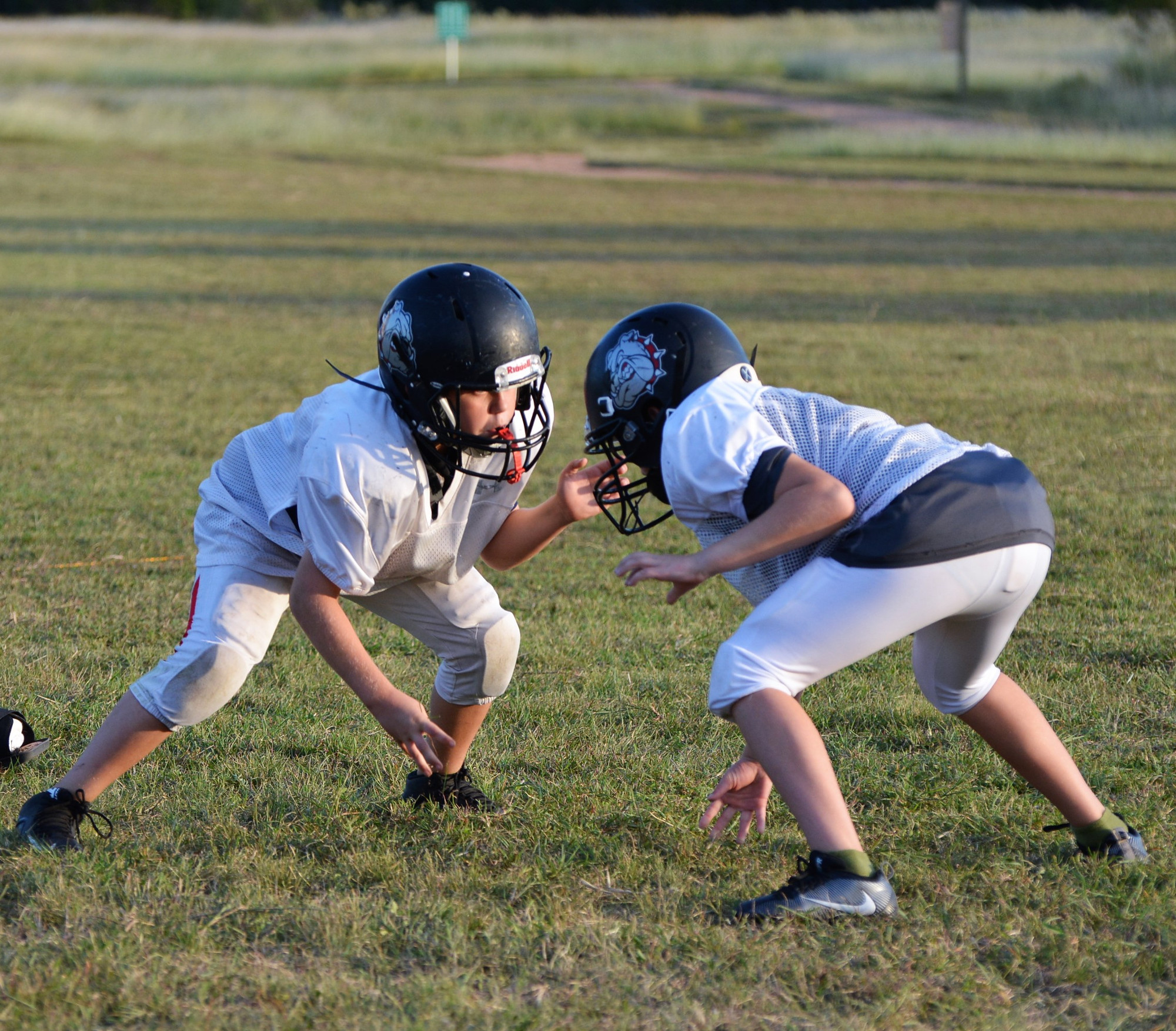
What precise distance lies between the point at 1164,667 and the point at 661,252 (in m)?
12.6

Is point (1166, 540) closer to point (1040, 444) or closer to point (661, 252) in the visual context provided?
point (1040, 444)

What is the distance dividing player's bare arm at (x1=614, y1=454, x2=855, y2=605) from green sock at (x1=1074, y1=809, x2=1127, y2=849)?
0.99 m

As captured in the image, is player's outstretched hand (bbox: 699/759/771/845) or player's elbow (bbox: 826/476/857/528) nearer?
player's elbow (bbox: 826/476/857/528)

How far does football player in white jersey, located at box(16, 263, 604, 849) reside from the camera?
10.1ft

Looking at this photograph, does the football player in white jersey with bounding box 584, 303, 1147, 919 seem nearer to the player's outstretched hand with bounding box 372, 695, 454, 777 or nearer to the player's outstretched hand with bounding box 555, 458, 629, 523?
the player's outstretched hand with bounding box 555, 458, 629, 523

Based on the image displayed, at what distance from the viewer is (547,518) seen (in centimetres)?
346

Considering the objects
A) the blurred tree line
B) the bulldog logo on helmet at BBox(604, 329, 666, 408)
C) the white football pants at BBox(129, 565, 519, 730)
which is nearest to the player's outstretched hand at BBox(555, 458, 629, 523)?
the bulldog logo on helmet at BBox(604, 329, 666, 408)

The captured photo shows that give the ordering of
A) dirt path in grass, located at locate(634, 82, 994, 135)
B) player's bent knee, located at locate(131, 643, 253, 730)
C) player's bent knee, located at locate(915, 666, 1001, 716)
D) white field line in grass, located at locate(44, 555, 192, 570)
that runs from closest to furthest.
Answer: player's bent knee, located at locate(915, 666, 1001, 716)
player's bent knee, located at locate(131, 643, 253, 730)
white field line in grass, located at locate(44, 555, 192, 570)
dirt path in grass, located at locate(634, 82, 994, 135)

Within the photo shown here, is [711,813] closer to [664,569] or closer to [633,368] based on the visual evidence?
[664,569]

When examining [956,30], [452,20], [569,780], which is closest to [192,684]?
[569,780]

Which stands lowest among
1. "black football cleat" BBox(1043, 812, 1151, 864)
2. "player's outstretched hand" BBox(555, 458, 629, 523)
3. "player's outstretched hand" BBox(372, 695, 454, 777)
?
"black football cleat" BBox(1043, 812, 1151, 864)

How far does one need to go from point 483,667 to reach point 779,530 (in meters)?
1.01

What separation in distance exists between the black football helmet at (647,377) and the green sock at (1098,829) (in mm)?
1206

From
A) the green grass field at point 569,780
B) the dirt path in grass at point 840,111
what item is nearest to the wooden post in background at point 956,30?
the dirt path in grass at point 840,111
